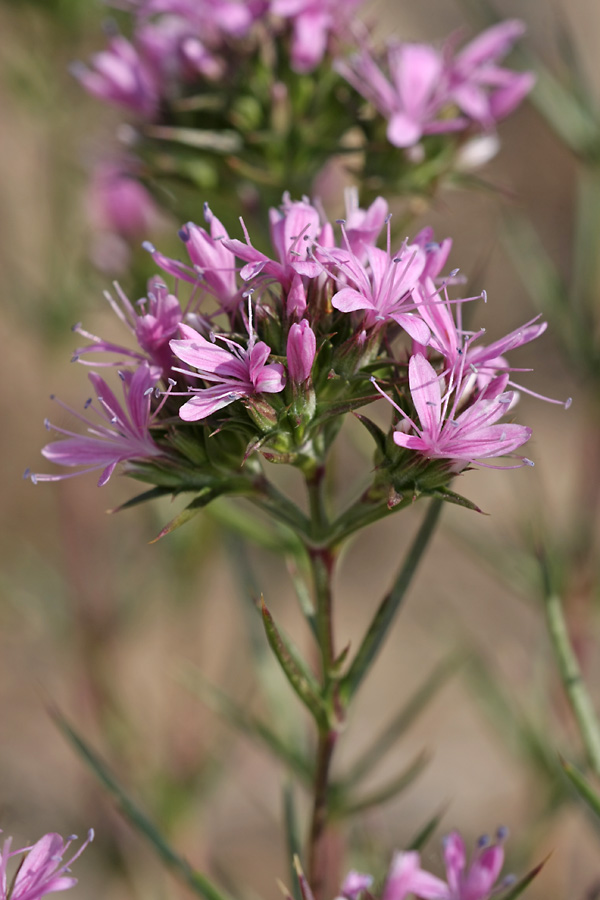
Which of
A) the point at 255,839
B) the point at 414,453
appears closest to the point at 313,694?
the point at 414,453

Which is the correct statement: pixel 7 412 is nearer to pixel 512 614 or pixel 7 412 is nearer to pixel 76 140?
pixel 76 140

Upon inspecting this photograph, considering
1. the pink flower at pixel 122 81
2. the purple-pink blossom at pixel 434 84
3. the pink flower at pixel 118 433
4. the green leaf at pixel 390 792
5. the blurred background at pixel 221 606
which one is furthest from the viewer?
the blurred background at pixel 221 606

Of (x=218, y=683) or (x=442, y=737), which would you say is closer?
(x=218, y=683)

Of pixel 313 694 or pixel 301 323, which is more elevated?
pixel 301 323

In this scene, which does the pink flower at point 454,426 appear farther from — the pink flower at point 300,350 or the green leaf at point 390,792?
the green leaf at point 390,792

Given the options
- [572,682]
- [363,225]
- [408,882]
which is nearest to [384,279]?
[363,225]

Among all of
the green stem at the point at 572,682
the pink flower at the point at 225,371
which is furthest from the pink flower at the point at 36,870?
the green stem at the point at 572,682

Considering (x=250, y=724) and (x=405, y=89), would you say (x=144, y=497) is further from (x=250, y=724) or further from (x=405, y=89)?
(x=405, y=89)
